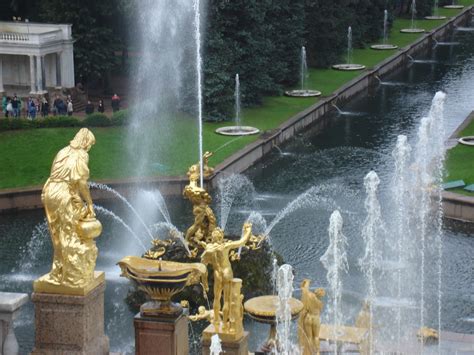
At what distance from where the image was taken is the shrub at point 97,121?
130 ft

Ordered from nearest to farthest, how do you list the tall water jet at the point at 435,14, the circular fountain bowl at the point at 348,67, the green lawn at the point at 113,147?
the green lawn at the point at 113,147
the circular fountain bowl at the point at 348,67
the tall water jet at the point at 435,14

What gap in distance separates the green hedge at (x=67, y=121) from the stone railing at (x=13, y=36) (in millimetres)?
5946

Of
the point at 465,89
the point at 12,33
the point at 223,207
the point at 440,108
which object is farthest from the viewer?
the point at 465,89

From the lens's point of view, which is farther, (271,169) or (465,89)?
(465,89)

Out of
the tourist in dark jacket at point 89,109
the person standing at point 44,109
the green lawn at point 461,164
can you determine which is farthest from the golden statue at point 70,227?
the tourist in dark jacket at point 89,109

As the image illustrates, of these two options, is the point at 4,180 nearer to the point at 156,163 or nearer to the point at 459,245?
the point at 156,163

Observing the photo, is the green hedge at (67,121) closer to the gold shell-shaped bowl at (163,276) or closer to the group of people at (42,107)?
the group of people at (42,107)

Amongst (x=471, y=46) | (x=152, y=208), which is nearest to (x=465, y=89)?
(x=471, y=46)

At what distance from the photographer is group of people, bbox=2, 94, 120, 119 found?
4056 cm

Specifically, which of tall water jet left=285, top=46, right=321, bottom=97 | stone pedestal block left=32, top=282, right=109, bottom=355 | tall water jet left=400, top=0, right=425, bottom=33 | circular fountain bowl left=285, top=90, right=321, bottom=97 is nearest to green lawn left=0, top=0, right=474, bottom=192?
circular fountain bowl left=285, top=90, right=321, bottom=97

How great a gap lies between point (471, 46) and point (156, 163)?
112ft

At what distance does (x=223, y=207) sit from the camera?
31.4 meters

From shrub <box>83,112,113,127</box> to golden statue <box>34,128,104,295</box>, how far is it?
2411 centimetres

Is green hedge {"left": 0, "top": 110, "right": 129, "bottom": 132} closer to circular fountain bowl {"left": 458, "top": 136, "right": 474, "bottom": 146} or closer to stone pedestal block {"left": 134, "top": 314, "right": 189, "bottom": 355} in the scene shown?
circular fountain bowl {"left": 458, "top": 136, "right": 474, "bottom": 146}
